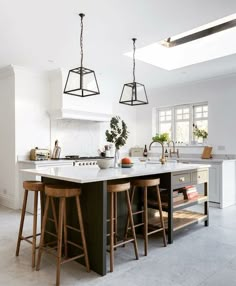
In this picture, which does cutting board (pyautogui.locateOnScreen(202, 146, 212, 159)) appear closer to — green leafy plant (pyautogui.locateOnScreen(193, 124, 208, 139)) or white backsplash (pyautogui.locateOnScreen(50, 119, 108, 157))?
green leafy plant (pyautogui.locateOnScreen(193, 124, 208, 139))

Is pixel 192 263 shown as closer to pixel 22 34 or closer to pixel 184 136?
pixel 22 34

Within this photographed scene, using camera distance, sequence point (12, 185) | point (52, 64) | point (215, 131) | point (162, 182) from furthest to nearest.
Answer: point (215, 131), point (12, 185), point (52, 64), point (162, 182)

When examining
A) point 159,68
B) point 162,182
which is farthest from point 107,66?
point 162,182

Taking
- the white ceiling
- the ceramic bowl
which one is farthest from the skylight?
the ceramic bowl

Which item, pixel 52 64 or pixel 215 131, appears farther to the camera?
pixel 215 131

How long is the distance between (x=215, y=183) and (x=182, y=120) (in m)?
2.02

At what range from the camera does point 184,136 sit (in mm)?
6621

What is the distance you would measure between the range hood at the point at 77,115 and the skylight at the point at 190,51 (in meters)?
1.60

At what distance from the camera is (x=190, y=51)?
486 centimetres

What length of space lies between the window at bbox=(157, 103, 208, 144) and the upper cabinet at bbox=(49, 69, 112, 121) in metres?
1.97

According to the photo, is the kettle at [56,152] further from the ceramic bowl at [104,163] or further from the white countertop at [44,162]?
the ceramic bowl at [104,163]

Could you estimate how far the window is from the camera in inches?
247

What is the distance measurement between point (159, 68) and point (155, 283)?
390cm

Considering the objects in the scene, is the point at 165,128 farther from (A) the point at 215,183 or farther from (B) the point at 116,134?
(B) the point at 116,134
